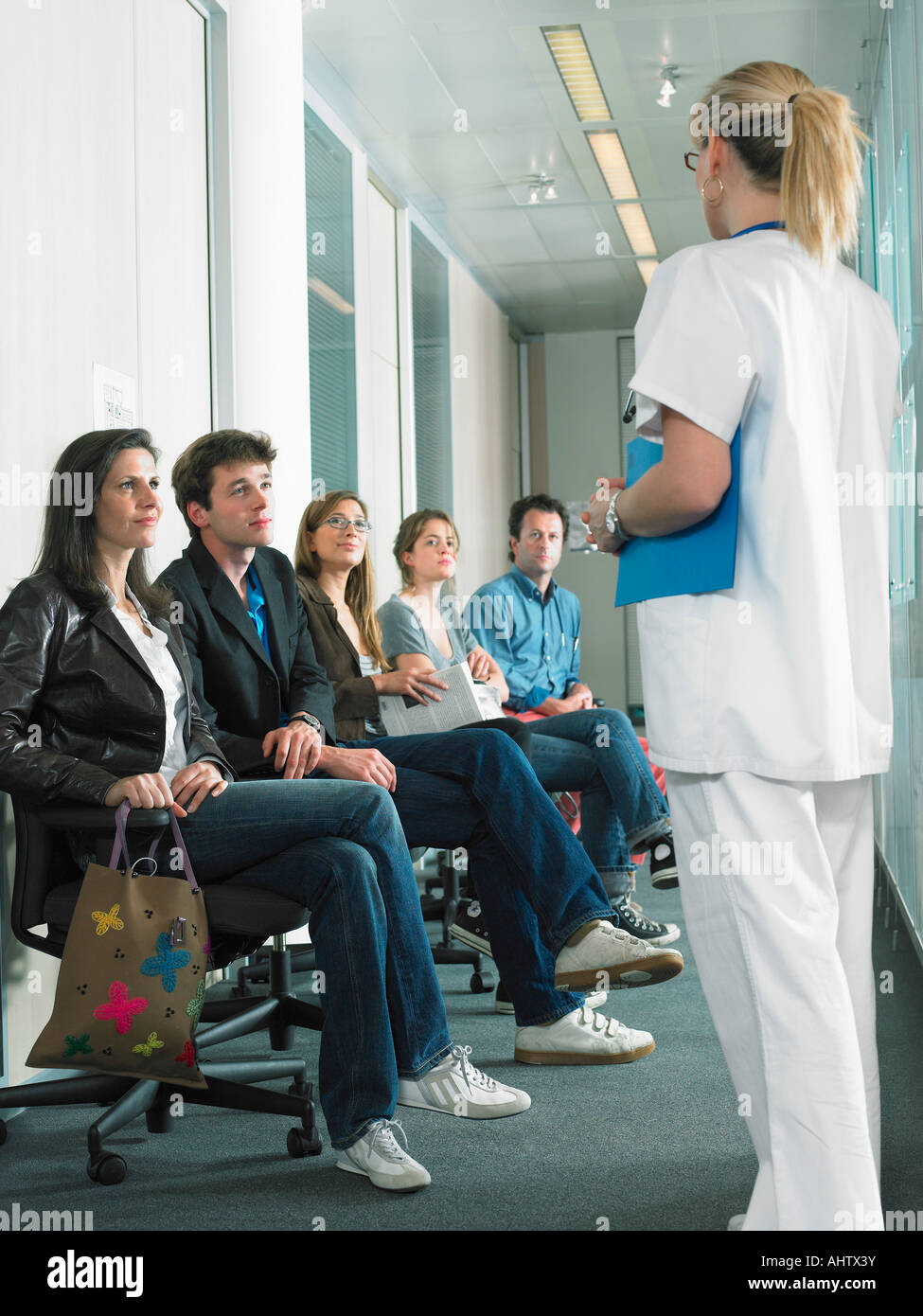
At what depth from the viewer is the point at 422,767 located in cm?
286

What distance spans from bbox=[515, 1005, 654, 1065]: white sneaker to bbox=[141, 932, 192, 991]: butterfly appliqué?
995 millimetres

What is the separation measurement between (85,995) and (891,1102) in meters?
1.55

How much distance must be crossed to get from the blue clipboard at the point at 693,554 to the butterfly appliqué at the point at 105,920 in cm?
101

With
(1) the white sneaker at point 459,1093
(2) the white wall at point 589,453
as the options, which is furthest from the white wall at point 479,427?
(1) the white sneaker at point 459,1093

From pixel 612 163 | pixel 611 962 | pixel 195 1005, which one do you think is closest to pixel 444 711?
pixel 611 962

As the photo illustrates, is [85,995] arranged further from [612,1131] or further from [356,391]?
[356,391]

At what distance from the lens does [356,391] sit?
5.96m

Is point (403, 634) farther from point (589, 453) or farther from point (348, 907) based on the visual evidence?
point (589, 453)

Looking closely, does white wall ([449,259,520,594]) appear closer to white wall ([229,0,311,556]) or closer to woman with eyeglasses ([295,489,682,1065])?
white wall ([229,0,311,556])

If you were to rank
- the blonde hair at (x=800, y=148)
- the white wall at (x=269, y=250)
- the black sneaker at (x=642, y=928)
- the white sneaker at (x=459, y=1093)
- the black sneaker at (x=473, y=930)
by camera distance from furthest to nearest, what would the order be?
1. the white wall at (x=269, y=250)
2. the black sneaker at (x=642, y=928)
3. the black sneaker at (x=473, y=930)
4. the white sneaker at (x=459, y=1093)
5. the blonde hair at (x=800, y=148)

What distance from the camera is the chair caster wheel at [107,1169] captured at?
218 cm

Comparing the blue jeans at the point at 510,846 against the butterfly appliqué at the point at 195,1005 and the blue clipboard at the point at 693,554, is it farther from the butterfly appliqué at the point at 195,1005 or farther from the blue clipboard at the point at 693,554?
the blue clipboard at the point at 693,554

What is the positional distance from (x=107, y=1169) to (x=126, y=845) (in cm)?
56
